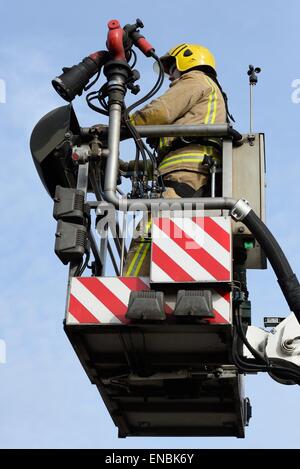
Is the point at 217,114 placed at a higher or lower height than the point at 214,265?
higher

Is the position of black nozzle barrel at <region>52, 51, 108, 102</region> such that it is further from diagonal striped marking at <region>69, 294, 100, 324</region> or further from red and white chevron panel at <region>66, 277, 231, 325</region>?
diagonal striped marking at <region>69, 294, 100, 324</region>

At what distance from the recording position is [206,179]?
21.8ft

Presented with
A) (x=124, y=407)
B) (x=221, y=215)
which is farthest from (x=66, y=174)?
(x=124, y=407)

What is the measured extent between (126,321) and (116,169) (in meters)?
1.16

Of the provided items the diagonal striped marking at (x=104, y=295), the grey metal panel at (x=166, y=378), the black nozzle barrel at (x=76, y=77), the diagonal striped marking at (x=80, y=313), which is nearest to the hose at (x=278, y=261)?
the grey metal panel at (x=166, y=378)

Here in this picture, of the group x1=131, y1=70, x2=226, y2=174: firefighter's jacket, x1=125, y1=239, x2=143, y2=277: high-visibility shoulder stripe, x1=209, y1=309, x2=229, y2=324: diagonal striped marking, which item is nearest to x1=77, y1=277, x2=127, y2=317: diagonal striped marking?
x1=125, y1=239, x2=143, y2=277: high-visibility shoulder stripe

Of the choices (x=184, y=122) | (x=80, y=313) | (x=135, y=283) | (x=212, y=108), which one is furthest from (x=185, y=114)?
(x=80, y=313)

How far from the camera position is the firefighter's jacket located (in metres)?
6.70

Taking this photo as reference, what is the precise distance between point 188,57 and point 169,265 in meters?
2.53

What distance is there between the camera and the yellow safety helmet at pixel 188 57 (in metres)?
7.51

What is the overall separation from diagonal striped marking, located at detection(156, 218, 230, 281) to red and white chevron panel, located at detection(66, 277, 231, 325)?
1.03ft

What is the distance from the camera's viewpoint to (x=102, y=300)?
575cm

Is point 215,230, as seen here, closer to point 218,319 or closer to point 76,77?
point 218,319

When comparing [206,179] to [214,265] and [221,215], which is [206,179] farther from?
[214,265]
